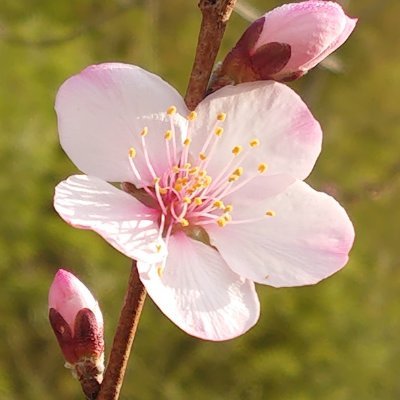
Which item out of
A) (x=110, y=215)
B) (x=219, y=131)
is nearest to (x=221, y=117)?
(x=219, y=131)

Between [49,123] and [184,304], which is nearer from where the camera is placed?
[184,304]

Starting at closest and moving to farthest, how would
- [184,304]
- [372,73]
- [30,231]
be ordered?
[184,304] → [30,231] → [372,73]

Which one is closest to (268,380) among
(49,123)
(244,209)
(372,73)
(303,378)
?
(303,378)

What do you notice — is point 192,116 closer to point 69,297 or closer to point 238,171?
point 238,171

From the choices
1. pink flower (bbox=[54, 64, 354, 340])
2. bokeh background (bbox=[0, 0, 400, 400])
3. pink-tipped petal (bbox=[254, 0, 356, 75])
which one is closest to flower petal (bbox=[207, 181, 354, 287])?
pink flower (bbox=[54, 64, 354, 340])

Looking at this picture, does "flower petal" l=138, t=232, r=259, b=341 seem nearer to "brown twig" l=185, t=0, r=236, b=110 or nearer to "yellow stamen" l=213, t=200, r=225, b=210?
"yellow stamen" l=213, t=200, r=225, b=210

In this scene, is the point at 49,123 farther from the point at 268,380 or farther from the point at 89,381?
the point at 89,381
